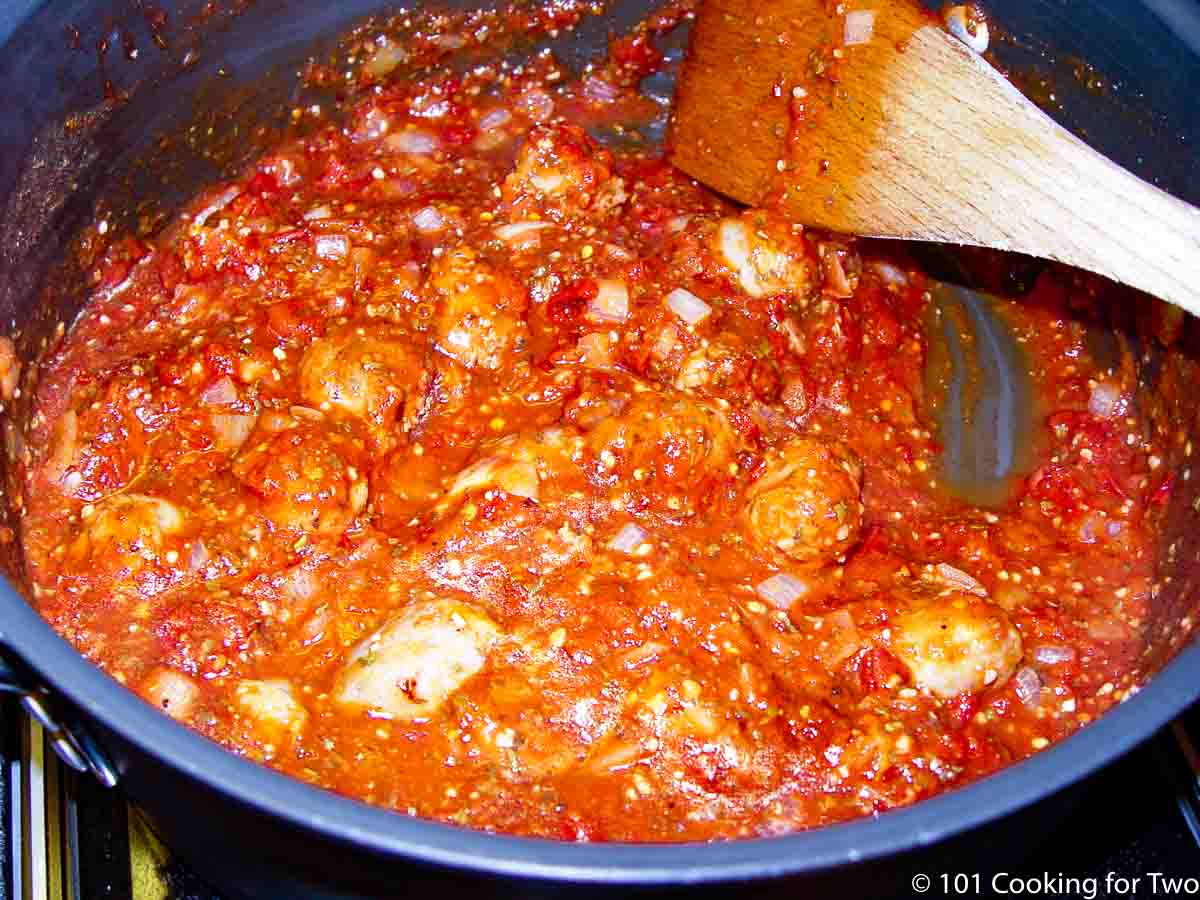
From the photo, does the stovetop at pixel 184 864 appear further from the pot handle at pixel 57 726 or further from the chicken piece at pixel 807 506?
the chicken piece at pixel 807 506

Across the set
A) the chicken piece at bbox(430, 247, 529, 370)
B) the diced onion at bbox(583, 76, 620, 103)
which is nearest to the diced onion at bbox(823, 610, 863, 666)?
the chicken piece at bbox(430, 247, 529, 370)

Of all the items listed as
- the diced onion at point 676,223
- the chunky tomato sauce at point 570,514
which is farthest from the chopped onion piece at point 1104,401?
the diced onion at point 676,223

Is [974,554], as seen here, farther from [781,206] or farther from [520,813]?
[520,813]

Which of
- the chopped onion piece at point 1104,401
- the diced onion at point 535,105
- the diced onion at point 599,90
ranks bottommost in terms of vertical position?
the diced onion at point 535,105

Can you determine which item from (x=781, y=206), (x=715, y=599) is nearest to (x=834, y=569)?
(x=715, y=599)

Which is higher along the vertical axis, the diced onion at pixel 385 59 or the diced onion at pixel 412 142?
the diced onion at pixel 385 59
